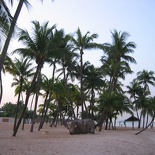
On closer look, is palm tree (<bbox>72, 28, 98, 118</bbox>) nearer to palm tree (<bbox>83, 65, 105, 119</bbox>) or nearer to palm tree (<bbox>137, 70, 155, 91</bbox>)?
palm tree (<bbox>83, 65, 105, 119</bbox>)

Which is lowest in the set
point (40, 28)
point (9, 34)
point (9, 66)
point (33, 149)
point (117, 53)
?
point (33, 149)

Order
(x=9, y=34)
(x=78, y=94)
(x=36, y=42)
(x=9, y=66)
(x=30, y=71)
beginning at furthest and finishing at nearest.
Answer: (x=78, y=94)
(x=30, y=71)
(x=9, y=66)
(x=36, y=42)
(x=9, y=34)

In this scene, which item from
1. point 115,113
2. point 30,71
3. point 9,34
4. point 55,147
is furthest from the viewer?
point 115,113

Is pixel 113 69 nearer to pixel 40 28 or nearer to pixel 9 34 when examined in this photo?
pixel 40 28

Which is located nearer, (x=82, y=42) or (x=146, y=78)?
(x=82, y=42)

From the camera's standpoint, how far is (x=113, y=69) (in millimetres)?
37156

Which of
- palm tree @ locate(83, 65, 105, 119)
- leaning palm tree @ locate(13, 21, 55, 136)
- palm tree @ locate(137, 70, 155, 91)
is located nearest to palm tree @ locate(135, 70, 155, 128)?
palm tree @ locate(137, 70, 155, 91)

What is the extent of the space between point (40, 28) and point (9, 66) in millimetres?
5720

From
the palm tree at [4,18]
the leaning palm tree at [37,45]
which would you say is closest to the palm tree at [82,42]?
the leaning palm tree at [37,45]

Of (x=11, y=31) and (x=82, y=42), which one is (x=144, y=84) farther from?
(x=11, y=31)

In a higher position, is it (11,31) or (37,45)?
(37,45)

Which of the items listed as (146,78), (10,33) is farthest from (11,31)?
(146,78)

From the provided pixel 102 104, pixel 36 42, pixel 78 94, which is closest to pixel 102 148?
pixel 36 42

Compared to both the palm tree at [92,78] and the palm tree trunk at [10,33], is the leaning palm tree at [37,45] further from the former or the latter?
the palm tree at [92,78]
